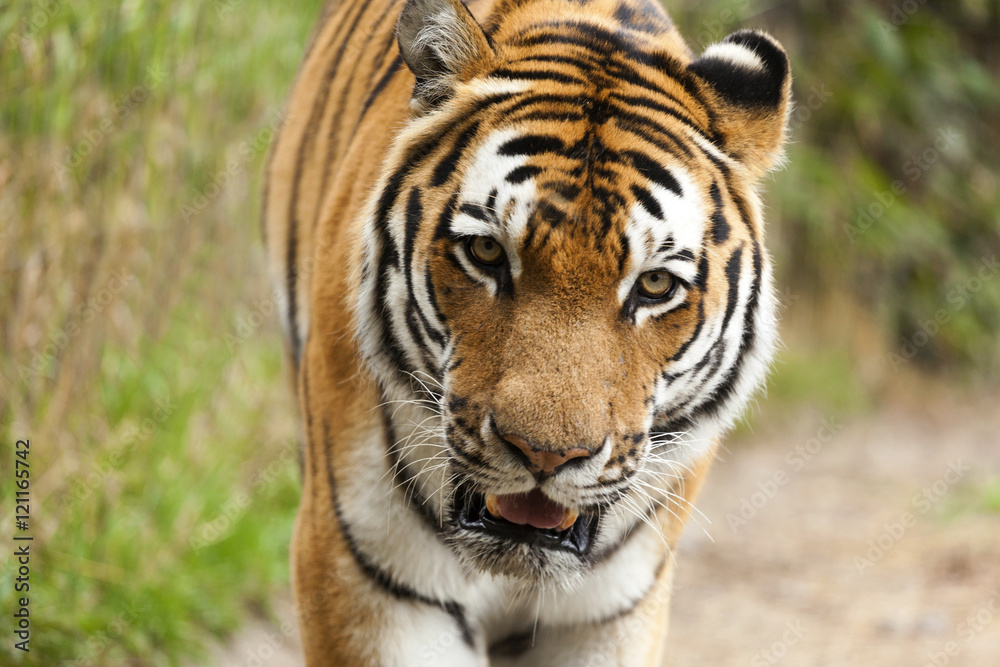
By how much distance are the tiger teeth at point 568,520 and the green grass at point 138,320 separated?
5.25ft

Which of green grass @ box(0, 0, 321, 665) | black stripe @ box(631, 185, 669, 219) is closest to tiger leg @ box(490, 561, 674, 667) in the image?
black stripe @ box(631, 185, 669, 219)

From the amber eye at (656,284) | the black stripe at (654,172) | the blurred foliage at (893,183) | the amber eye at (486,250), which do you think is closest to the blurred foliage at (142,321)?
the black stripe at (654,172)

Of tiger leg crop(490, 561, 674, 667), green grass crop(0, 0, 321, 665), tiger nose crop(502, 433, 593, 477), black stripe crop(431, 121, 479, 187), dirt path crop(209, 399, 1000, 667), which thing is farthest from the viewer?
dirt path crop(209, 399, 1000, 667)

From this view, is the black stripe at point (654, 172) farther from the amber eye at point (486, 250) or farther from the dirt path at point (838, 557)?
the dirt path at point (838, 557)

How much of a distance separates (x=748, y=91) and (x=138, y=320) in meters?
2.58

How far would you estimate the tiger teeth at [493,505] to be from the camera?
6.32 feet

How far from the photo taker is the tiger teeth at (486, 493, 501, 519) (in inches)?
75.9

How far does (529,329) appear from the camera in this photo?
5.70 ft

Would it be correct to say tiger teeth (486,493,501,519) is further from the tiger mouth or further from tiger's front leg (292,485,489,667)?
tiger's front leg (292,485,489,667)

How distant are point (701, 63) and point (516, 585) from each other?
46.6 inches

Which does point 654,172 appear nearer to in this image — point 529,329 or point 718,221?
point 718,221

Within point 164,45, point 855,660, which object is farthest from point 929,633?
point 164,45

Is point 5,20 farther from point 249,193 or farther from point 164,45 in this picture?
point 249,193

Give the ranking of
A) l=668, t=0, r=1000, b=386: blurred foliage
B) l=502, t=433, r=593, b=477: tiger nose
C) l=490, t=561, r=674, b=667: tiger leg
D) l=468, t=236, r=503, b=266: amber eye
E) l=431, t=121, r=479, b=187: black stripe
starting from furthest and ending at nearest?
1. l=668, t=0, r=1000, b=386: blurred foliage
2. l=490, t=561, r=674, b=667: tiger leg
3. l=431, t=121, r=479, b=187: black stripe
4. l=468, t=236, r=503, b=266: amber eye
5. l=502, t=433, r=593, b=477: tiger nose
